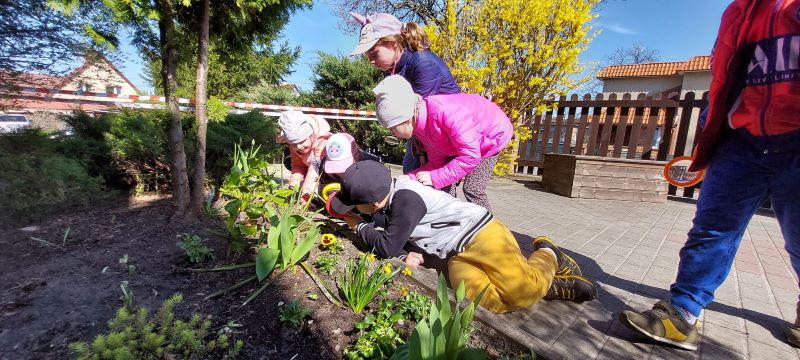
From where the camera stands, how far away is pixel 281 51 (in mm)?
13719

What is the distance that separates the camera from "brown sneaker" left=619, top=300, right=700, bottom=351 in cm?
161

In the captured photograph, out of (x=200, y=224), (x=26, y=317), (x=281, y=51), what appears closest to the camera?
(x=26, y=317)

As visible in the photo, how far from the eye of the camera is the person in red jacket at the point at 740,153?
1.37 meters

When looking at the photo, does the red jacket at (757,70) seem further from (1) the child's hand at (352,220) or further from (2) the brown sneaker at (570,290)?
(1) the child's hand at (352,220)

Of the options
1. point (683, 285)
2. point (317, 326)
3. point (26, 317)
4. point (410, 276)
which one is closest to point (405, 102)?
point (410, 276)

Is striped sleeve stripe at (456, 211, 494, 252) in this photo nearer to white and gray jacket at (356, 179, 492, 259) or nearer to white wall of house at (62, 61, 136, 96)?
white and gray jacket at (356, 179, 492, 259)

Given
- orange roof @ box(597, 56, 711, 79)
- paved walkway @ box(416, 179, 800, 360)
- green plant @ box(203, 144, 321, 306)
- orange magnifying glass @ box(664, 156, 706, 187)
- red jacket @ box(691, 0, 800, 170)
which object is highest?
orange roof @ box(597, 56, 711, 79)

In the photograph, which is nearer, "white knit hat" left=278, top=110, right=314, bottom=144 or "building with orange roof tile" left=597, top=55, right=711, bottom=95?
"white knit hat" left=278, top=110, right=314, bottom=144

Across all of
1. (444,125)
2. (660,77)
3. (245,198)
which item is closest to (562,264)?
(444,125)

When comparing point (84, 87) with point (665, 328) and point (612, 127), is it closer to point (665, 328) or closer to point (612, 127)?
point (665, 328)

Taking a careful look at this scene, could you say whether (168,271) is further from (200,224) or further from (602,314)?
(602,314)

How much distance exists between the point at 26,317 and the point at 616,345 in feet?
8.09

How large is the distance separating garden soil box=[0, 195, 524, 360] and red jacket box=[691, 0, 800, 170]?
1390 millimetres

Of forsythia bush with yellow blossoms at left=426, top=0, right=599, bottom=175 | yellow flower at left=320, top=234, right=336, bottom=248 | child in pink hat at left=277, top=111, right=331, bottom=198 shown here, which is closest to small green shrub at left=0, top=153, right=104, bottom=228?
child in pink hat at left=277, top=111, right=331, bottom=198
